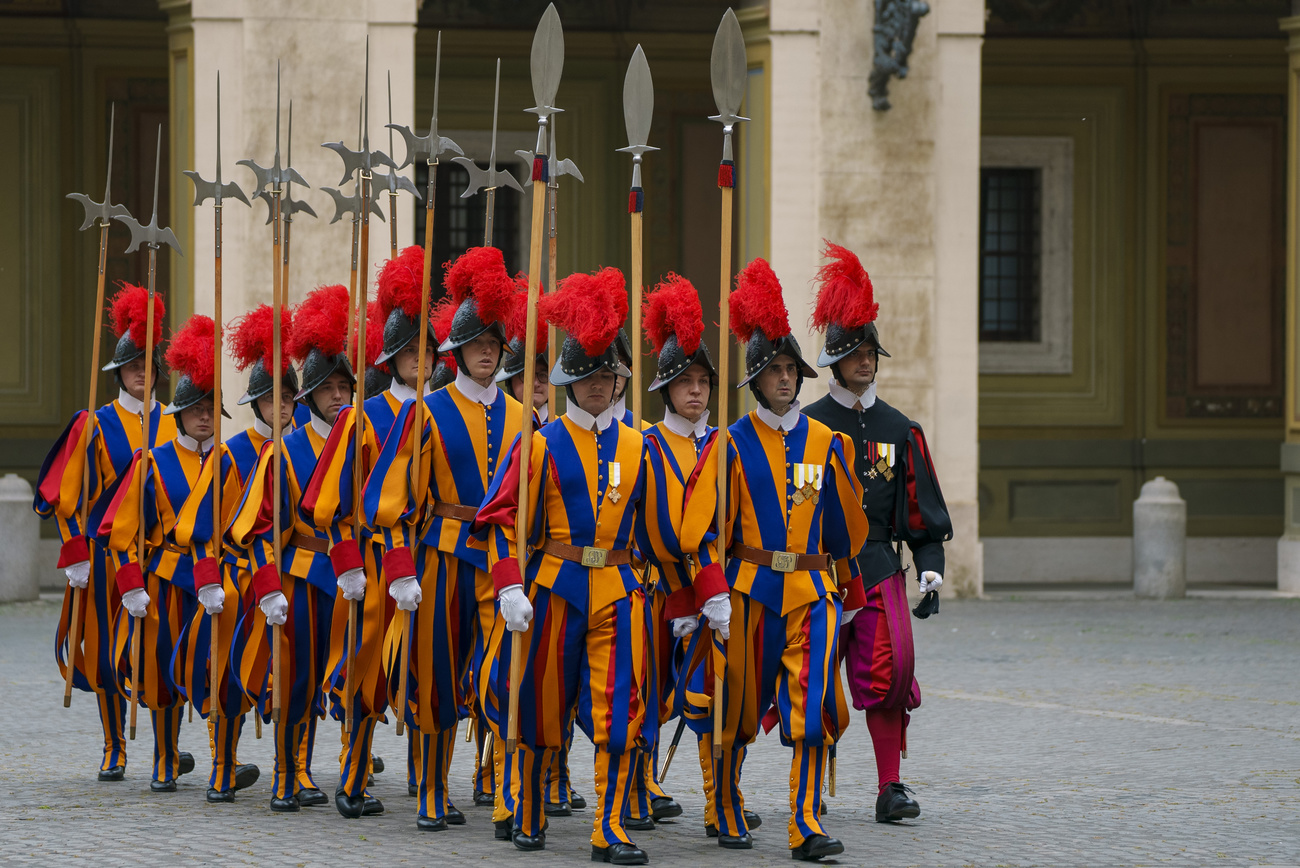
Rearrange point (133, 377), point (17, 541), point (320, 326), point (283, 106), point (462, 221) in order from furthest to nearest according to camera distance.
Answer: point (462, 221), point (17, 541), point (283, 106), point (133, 377), point (320, 326)

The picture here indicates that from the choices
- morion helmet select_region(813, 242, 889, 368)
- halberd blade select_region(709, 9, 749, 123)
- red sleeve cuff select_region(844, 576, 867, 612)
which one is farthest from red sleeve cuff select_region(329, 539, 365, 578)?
halberd blade select_region(709, 9, 749, 123)

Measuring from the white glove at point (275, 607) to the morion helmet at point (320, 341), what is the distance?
844 mm

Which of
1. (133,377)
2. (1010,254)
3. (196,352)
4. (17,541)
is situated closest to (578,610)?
(196,352)

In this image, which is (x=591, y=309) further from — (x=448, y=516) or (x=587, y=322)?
(x=448, y=516)

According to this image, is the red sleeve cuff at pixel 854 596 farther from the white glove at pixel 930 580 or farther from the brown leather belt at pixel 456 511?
the brown leather belt at pixel 456 511

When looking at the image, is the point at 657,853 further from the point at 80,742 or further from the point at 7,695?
the point at 7,695

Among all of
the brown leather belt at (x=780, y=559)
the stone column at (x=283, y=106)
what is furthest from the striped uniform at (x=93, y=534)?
the stone column at (x=283, y=106)

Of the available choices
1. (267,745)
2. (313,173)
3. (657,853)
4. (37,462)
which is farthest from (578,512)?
(37,462)

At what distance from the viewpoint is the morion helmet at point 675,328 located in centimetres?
633

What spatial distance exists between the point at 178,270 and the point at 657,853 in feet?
29.9

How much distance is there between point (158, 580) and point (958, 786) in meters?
3.21

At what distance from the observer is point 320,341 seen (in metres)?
7.27

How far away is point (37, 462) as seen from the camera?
16.1m

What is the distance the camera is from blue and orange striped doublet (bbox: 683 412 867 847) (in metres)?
6.05
